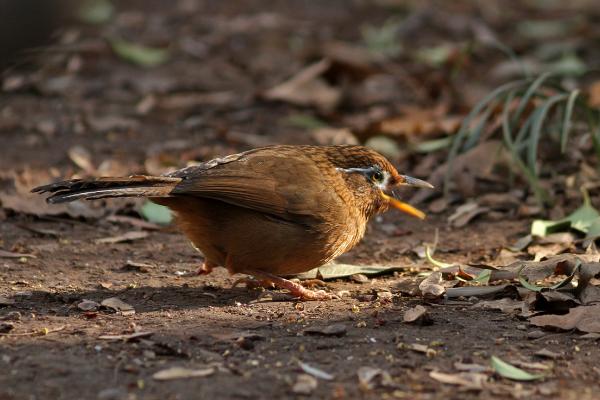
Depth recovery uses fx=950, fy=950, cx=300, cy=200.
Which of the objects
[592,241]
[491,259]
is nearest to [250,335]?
[491,259]

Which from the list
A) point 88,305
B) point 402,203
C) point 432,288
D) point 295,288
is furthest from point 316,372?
point 402,203

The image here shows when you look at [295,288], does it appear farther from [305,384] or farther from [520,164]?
[520,164]

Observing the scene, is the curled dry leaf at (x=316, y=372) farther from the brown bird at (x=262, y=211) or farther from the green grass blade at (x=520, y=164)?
the green grass blade at (x=520, y=164)

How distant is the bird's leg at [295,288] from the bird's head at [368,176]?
72 centimetres

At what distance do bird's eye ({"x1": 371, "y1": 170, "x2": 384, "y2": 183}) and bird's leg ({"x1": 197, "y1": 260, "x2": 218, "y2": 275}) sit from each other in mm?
1162

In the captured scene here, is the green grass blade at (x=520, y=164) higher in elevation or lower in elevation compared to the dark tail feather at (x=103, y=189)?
lower

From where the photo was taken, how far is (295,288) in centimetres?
551

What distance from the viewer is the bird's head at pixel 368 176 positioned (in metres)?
6.02

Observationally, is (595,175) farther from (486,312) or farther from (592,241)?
(486,312)

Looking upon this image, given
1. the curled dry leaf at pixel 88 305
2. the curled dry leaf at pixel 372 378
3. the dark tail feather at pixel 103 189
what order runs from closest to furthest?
the curled dry leaf at pixel 372 378, the dark tail feather at pixel 103 189, the curled dry leaf at pixel 88 305

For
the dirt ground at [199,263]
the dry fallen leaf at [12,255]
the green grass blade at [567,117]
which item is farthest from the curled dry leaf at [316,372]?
the green grass blade at [567,117]

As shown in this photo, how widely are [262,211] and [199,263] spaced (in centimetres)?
107

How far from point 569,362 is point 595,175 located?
3445mm

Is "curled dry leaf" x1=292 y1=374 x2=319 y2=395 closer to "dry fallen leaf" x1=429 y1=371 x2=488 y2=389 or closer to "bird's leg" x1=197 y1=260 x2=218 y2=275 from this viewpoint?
"dry fallen leaf" x1=429 y1=371 x2=488 y2=389
